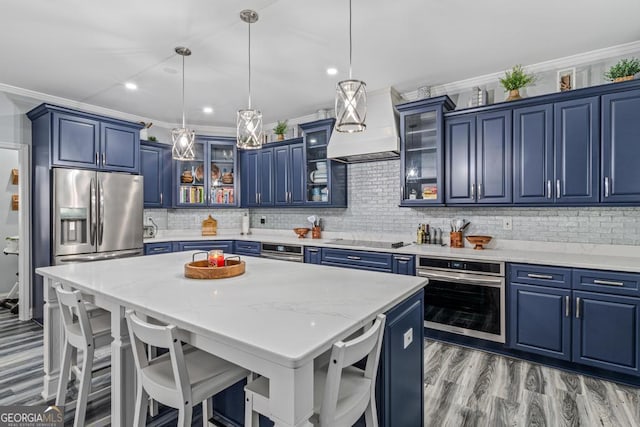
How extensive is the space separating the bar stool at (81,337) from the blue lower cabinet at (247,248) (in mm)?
2523

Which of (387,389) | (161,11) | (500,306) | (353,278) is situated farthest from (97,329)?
(500,306)

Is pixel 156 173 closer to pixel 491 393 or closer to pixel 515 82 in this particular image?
pixel 515 82

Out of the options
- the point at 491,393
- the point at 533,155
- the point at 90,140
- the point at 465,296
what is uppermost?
the point at 90,140

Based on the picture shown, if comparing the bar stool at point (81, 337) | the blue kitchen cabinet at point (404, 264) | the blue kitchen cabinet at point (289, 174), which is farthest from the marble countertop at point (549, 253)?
the bar stool at point (81, 337)

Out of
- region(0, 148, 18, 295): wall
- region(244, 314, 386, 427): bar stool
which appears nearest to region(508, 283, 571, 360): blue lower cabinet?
region(244, 314, 386, 427): bar stool

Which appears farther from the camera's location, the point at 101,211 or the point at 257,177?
the point at 257,177

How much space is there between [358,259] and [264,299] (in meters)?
2.31

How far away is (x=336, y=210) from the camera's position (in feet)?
15.5

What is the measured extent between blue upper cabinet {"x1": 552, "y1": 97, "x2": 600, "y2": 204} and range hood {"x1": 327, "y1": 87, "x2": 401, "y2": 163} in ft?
4.98

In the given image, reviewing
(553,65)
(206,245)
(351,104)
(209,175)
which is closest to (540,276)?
(553,65)

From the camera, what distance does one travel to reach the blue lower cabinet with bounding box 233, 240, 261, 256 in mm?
4698

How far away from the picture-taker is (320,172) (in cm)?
452

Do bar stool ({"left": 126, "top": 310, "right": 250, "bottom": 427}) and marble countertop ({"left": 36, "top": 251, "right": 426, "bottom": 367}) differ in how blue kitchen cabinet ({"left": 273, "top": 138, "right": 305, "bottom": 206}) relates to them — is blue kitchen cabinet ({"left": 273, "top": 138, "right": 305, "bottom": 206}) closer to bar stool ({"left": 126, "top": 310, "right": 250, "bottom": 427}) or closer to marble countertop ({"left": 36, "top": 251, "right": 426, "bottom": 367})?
marble countertop ({"left": 36, "top": 251, "right": 426, "bottom": 367})

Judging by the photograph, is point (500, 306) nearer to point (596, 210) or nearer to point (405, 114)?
point (596, 210)
